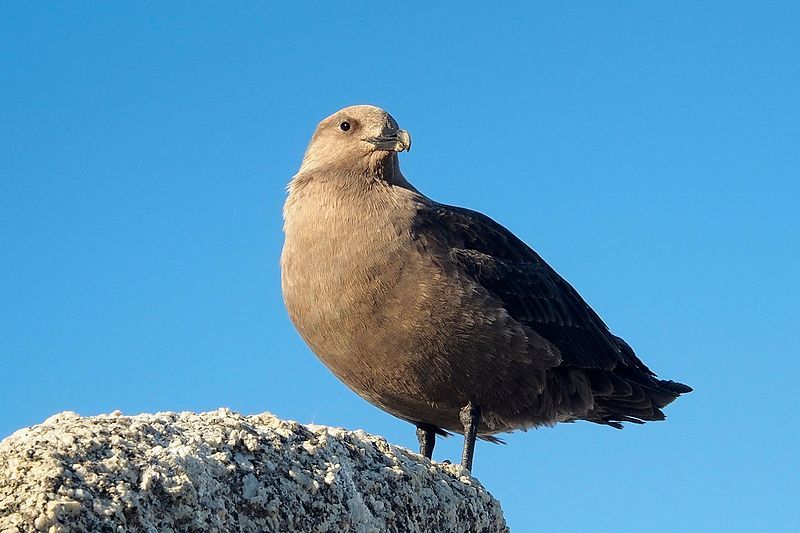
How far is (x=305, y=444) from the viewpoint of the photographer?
4.46 m

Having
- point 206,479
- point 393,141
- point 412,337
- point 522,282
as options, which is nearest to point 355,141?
point 393,141

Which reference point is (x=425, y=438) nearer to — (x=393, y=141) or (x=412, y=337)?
(x=412, y=337)

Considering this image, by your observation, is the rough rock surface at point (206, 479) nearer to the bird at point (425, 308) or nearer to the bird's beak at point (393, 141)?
the bird at point (425, 308)

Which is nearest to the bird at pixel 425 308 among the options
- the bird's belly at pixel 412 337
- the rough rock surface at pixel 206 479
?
the bird's belly at pixel 412 337

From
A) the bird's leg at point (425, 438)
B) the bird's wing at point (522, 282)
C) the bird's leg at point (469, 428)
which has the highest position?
the bird's wing at point (522, 282)

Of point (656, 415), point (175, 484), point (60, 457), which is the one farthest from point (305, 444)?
point (656, 415)

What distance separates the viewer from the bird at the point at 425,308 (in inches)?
270

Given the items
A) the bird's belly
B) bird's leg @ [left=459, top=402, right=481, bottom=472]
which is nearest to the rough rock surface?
the bird's belly

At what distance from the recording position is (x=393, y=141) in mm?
7938

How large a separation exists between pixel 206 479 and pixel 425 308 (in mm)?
3143

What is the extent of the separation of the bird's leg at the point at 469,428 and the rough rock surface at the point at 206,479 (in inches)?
77.6

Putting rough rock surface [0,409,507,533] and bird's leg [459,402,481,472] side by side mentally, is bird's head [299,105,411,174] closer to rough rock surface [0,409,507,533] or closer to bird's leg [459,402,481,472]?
bird's leg [459,402,481,472]

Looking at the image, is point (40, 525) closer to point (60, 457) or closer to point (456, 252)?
point (60, 457)

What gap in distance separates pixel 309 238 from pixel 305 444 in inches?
116
